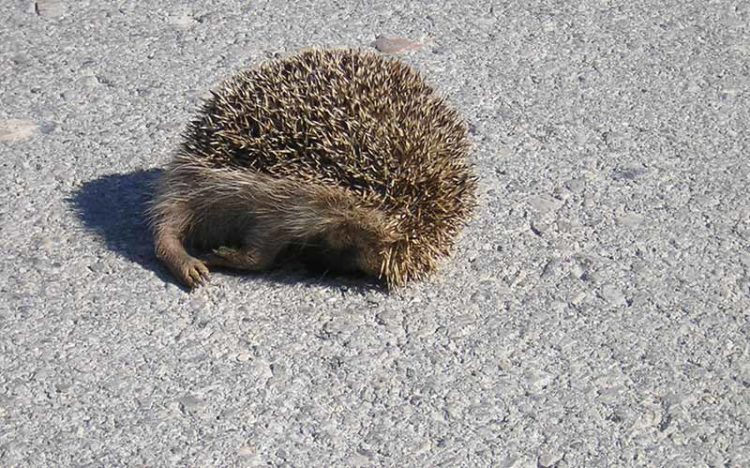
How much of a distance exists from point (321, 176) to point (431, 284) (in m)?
0.69

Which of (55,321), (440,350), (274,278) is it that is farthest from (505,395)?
(55,321)

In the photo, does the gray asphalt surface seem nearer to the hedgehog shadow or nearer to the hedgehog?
the hedgehog shadow

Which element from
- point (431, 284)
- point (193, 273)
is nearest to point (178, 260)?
point (193, 273)

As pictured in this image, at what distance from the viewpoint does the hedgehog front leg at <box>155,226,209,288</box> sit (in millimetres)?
5199

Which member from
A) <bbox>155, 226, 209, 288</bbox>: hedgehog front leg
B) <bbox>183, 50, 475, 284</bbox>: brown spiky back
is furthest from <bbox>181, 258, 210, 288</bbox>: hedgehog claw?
<bbox>183, 50, 475, 284</bbox>: brown spiky back

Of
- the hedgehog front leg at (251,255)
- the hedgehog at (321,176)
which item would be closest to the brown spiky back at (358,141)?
the hedgehog at (321,176)

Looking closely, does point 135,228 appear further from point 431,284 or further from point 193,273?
point 431,284

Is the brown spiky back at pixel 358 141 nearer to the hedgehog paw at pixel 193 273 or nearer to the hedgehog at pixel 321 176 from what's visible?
the hedgehog at pixel 321 176

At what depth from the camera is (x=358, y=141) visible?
4973 millimetres

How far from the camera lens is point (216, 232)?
5.43m

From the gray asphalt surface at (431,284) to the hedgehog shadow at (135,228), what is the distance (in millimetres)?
15

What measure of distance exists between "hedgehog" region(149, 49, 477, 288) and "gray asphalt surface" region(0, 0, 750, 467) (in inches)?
6.7

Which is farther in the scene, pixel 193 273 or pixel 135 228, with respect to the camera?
pixel 135 228

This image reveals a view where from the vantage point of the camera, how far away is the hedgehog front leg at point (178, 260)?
520 centimetres
